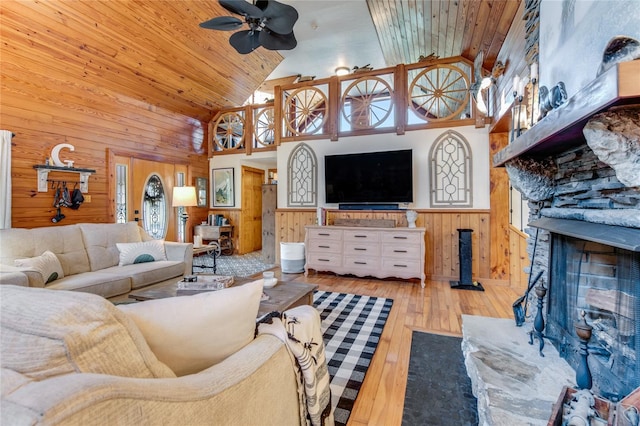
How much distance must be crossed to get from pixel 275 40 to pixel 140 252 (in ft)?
8.96

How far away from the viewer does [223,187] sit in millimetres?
6336

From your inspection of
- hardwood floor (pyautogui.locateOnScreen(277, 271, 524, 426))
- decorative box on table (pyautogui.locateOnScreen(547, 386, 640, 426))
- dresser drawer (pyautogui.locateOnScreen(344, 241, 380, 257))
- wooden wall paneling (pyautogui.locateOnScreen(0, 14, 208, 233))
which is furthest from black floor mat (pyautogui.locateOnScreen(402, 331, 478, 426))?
wooden wall paneling (pyautogui.locateOnScreen(0, 14, 208, 233))

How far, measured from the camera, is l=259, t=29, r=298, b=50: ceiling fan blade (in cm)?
276

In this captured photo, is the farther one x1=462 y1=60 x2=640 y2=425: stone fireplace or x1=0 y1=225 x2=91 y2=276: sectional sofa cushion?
x1=0 y1=225 x2=91 y2=276: sectional sofa cushion

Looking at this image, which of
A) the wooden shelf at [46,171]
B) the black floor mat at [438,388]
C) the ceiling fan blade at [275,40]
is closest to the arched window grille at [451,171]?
the black floor mat at [438,388]

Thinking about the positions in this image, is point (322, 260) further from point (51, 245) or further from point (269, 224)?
point (51, 245)

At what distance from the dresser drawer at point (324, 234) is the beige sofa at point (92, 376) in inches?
139

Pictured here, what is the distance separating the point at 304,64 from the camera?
5.73 m

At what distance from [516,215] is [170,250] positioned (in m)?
4.42

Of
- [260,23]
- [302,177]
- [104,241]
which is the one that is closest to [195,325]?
[260,23]

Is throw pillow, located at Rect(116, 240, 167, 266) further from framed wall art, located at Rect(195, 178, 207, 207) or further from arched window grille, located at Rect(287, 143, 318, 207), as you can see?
framed wall art, located at Rect(195, 178, 207, 207)

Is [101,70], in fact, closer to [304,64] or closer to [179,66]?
[179,66]

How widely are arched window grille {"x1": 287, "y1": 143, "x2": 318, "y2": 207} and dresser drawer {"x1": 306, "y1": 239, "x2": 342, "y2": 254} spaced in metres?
0.78

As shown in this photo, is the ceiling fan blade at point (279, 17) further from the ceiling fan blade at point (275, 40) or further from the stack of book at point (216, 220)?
the stack of book at point (216, 220)
